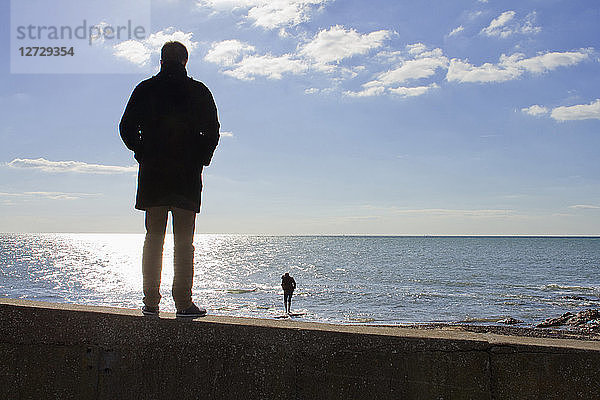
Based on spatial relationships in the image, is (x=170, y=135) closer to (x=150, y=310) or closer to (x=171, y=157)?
(x=171, y=157)

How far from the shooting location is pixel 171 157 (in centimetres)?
339

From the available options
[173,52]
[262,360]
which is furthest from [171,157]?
[262,360]

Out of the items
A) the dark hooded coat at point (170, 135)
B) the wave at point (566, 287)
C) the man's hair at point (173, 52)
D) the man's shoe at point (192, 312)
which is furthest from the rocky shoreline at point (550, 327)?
the wave at point (566, 287)

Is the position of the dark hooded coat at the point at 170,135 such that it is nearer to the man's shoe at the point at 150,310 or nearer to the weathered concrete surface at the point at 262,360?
the man's shoe at the point at 150,310

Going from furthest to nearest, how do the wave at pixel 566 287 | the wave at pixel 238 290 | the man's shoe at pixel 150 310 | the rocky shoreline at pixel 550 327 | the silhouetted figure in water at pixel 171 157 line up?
the wave at pixel 566 287, the wave at pixel 238 290, the rocky shoreline at pixel 550 327, the silhouetted figure in water at pixel 171 157, the man's shoe at pixel 150 310

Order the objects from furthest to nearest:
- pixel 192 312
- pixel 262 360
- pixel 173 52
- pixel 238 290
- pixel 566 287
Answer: pixel 566 287, pixel 238 290, pixel 173 52, pixel 192 312, pixel 262 360

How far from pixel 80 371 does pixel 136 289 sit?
48966 mm

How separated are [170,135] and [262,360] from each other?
5.36ft

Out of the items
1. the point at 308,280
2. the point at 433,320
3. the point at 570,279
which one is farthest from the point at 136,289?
the point at 570,279

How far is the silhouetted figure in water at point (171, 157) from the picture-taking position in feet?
11.1

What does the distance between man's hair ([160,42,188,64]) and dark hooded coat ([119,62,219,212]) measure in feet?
0.15

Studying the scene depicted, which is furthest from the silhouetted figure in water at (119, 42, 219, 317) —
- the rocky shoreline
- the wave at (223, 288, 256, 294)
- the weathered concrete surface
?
the wave at (223, 288, 256, 294)

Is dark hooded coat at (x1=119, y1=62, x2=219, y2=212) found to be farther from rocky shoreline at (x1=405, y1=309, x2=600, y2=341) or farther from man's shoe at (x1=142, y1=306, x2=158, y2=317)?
rocky shoreline at (x1=405, y1=309, x2=600, y2=341)

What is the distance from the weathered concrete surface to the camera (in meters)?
2.43
